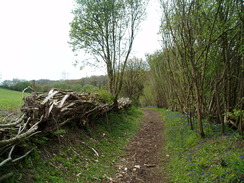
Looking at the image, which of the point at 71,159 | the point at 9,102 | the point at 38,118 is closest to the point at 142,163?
the point at 71,159

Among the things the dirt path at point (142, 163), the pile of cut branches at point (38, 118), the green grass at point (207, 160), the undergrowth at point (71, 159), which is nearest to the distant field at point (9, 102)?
the pile of cut branches at point (38, 118)

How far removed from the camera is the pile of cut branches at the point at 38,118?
288cm

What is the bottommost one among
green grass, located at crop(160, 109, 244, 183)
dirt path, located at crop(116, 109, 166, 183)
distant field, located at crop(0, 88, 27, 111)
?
dirt path, located at crop(116, 109, 166, 183)

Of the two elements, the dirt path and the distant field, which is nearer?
the dirt path

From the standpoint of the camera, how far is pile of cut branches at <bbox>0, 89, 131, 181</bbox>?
9.45 feet

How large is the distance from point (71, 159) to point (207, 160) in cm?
339

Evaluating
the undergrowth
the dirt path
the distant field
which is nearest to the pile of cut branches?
the undergrowth

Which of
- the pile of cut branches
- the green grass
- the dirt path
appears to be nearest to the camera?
the pile of cut branches

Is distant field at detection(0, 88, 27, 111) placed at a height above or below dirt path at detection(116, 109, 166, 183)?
above

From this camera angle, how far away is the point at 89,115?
→ 7.05m

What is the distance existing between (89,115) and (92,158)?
242 centimetres

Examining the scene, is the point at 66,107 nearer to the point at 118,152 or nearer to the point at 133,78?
the point at 118,152

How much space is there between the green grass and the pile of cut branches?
3204 millimetres

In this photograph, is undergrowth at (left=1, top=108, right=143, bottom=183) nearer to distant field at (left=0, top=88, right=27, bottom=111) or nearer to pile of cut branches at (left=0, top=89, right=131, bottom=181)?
pile of cut branches at (left=0, top=89, right=131, bottom=181)
